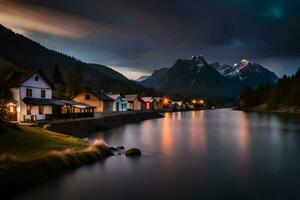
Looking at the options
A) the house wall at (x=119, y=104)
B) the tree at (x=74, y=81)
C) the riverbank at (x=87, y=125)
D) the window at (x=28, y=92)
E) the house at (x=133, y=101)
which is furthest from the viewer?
the house at (x=133, y=101)

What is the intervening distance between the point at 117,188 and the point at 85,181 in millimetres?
3246

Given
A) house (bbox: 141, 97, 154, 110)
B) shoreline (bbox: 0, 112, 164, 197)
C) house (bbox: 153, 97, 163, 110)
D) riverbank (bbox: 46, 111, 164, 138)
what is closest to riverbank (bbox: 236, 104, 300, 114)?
house (bbox: 153, 97, 163, 110)

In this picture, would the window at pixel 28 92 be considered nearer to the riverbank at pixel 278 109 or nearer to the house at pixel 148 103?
the house at pixel 148 103

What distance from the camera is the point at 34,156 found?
27750 mm

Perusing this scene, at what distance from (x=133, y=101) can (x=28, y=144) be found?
116813 millimetres

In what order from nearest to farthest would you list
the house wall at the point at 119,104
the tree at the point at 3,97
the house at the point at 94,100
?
the tree at the point at 3,97 < the house at the point at 94,100 < the house wall at the point at 119,104

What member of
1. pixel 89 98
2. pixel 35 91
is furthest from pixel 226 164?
pixel 89 98

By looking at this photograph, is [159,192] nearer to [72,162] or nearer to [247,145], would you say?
[72,162]

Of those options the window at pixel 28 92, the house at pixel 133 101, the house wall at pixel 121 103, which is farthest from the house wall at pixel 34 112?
the house at pixel 133 101

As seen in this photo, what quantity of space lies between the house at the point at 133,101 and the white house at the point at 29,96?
8352cm

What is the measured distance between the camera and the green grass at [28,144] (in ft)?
92.4

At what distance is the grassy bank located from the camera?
23.0 meters

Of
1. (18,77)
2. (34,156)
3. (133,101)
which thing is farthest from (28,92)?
(133,101)

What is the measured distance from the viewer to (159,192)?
23047 millimetres
